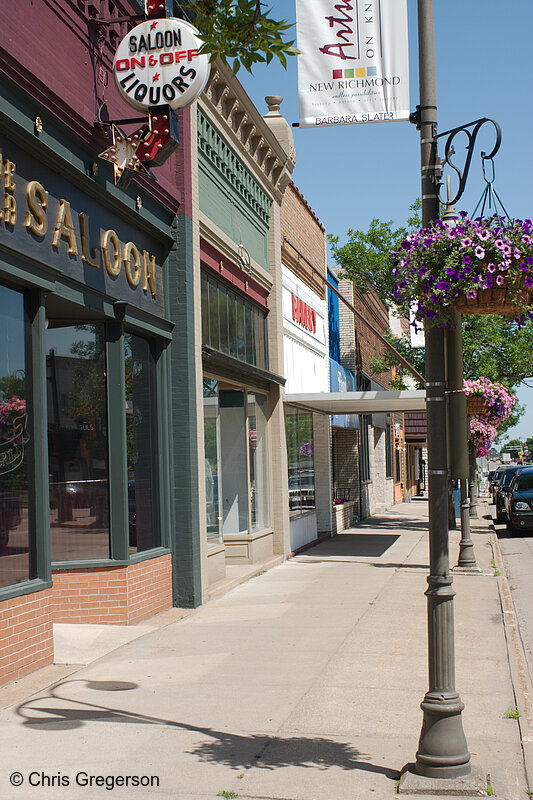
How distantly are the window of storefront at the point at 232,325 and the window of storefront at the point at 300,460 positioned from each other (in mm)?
2284

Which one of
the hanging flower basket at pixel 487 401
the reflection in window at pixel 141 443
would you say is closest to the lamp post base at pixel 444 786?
the reflection in window at pixel 141 443

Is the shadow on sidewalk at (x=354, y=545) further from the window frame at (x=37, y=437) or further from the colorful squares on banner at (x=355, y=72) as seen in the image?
the colorful squares on banner at (x=355, y=72)

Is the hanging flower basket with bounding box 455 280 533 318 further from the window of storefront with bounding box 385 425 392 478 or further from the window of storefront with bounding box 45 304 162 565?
the window of storefront with bounding box 385 425 392 478

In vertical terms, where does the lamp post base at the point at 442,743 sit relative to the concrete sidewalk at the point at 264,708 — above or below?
above

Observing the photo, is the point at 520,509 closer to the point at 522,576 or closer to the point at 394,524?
the point at 394,524

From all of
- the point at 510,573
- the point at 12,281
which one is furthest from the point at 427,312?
the point at 510,573

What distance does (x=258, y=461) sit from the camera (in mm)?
16297

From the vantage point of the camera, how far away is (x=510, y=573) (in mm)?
16375

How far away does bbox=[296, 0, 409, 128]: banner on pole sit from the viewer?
7562mm

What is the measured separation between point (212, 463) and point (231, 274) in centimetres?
321

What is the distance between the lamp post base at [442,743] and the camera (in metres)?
5.06

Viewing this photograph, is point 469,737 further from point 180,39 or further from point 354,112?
point 180,39

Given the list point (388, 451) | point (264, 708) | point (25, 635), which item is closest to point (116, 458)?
point (25, 635)

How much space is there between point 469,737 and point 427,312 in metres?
2.89
